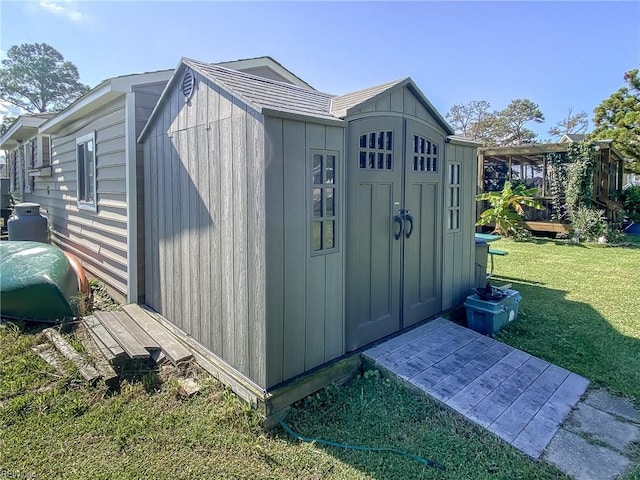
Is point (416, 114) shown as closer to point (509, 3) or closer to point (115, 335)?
point (115, 335)

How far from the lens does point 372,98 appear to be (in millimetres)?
3170

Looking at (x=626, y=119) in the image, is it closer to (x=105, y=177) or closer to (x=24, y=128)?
(x=105, y=177)

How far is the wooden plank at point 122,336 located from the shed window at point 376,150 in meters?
2.41

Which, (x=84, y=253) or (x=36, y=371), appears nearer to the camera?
(x=36, y=371)

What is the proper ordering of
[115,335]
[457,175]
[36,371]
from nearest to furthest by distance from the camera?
[36,371]
[115,335]
[457,175]

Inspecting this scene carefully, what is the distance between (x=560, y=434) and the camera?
2.51m

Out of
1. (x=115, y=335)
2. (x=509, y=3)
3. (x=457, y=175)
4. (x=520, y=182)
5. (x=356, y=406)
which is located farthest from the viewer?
(x=520, y=182)

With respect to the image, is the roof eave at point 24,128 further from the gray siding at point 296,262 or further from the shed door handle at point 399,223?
the shed door handle at point 399,223

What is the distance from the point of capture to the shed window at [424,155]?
372 centimetres

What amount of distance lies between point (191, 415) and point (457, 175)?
358 centimetres

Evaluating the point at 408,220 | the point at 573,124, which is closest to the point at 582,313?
the point at 408,220

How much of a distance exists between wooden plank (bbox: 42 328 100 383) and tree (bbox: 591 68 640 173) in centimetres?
2061

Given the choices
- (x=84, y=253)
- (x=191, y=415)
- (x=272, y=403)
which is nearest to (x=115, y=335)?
(x=191, y=415)

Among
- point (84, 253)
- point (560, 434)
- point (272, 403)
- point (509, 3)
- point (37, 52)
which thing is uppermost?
point (37, 52)
